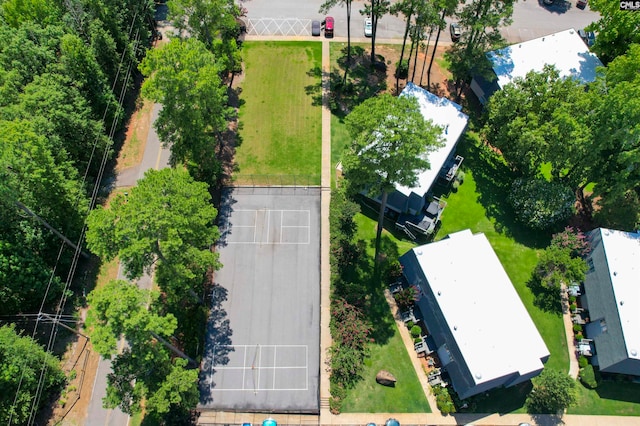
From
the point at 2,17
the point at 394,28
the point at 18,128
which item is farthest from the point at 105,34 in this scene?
the point at 394,28

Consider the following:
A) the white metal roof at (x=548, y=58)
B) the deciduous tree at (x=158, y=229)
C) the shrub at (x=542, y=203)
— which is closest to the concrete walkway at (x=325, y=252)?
the deciduous tree at (x=158, y=229)

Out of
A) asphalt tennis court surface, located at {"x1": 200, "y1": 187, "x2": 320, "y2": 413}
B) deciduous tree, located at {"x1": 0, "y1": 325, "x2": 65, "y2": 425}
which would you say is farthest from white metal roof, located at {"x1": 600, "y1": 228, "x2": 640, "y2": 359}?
deciduous tree, located at {"x1": 0, "y1": 325, "x2": 65, "y2": 425}

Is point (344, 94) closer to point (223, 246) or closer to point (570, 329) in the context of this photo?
point (223, 246)

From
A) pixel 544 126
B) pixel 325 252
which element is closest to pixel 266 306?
pixel 325 252

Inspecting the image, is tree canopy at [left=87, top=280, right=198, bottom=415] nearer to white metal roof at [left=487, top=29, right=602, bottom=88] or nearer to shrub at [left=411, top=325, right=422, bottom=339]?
shrub at [left=411, top=325, right=422, bottom=339]

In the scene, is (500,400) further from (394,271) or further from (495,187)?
(495,187)

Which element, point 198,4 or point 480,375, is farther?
point 198,4

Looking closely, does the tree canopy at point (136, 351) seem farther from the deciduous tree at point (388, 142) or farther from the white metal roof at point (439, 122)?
the white metal roof at point (439, 122)

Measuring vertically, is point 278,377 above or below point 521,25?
below

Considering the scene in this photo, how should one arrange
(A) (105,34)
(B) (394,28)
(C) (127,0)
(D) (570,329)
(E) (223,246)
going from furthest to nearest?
(B) (394,28) → (C) (127,0) → (A) (105,34) → (E) (223,246) → (D) (570,329)
